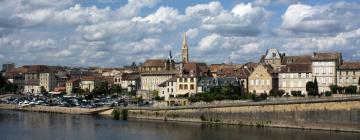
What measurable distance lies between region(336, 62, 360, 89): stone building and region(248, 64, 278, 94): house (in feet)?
29.8

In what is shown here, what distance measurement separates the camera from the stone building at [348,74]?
247 feet

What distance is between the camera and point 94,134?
188 feet

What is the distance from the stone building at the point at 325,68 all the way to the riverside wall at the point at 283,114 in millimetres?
17132

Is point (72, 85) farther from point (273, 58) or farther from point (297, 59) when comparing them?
point (297, 59)

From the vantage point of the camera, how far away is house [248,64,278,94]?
80500 mm

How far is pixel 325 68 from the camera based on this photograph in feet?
251

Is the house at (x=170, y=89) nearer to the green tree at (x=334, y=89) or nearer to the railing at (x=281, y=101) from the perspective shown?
the railing at (x=281, y=101)

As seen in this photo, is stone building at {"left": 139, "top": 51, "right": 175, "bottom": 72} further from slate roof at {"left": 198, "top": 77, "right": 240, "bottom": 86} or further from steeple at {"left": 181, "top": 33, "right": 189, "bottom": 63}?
slate roof at {"left": 198, "top": 77, "right": 240, "bottom": 86}

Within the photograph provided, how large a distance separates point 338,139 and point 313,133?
16.2 ft

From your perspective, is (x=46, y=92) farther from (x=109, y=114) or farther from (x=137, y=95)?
(x=109, y=114)

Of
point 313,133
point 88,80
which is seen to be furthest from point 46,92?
point 313,133

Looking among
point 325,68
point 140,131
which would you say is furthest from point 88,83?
point 140,131

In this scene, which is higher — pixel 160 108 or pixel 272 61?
pixel 272 61

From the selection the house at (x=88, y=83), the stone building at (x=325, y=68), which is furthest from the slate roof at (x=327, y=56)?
the house at (x=88, y=83)
